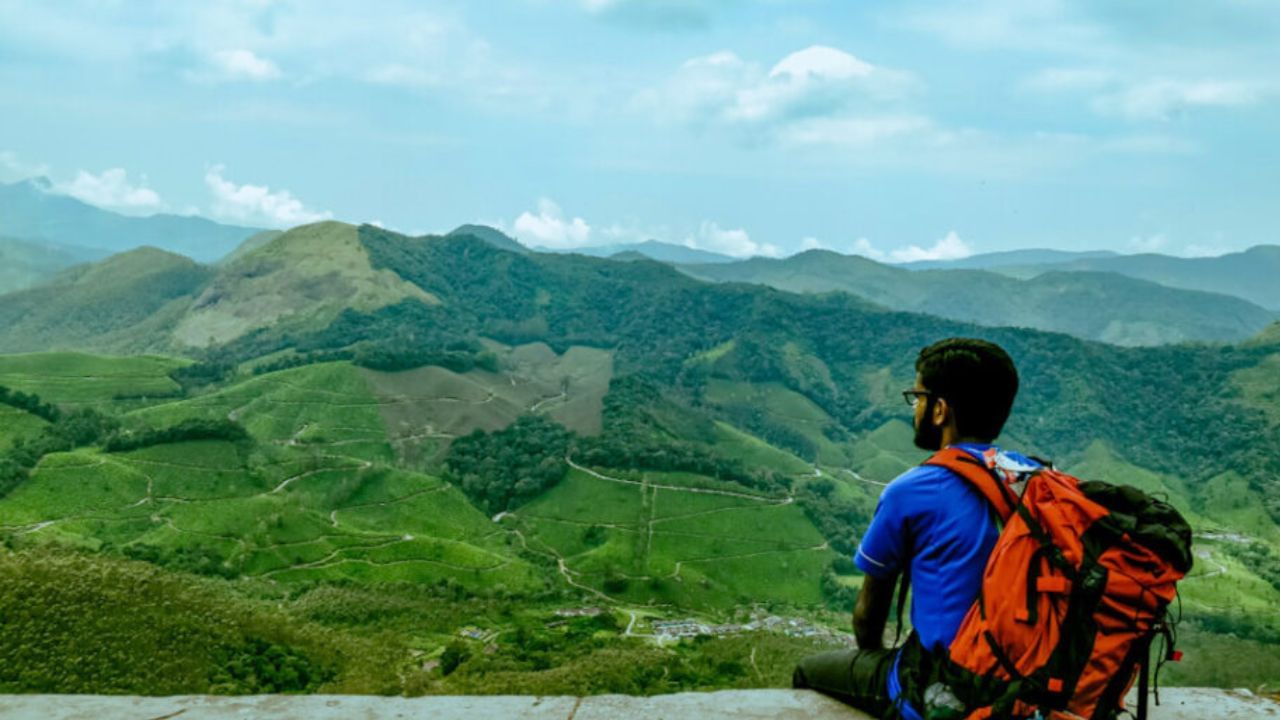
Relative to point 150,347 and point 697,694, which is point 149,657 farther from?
point 150,347

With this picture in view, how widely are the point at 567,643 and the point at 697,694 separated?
4154 cm

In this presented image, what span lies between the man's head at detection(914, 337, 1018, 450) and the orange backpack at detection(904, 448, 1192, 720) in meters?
0.69

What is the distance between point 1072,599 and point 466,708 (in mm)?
3548

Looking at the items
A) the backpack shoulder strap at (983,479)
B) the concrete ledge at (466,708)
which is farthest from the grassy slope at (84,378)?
the backpack shoulder strap at (983,479)

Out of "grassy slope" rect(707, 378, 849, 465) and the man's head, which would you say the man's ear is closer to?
the man's head

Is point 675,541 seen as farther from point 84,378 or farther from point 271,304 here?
point 271,304

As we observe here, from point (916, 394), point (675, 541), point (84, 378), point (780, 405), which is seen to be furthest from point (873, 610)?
point (780, 405)

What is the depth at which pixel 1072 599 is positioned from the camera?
390 centimetres

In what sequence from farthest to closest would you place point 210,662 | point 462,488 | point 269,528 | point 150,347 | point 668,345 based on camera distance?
point 668,345 < point 150,347 < point 462,488 < point 269,528 < point 210,662

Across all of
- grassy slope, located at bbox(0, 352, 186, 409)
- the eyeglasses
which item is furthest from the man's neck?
grassy slope, located at bbox(0, 352, 186, 409)

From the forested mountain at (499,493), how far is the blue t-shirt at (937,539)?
12288 millimetres

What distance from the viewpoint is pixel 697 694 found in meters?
5.37

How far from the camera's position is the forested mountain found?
27.1 meters

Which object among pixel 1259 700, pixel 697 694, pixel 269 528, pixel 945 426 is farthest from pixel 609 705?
pixel 269 528
